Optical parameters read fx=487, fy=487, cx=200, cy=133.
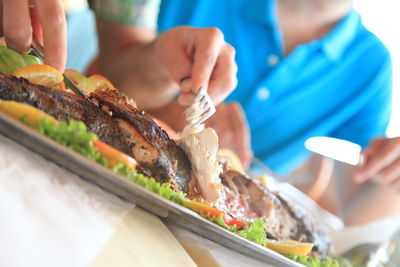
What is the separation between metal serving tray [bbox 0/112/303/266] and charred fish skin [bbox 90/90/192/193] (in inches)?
3.5

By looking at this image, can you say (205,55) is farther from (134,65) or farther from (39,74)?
(134,65)

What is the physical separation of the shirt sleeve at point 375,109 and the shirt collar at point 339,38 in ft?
0.94

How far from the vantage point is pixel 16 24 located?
106 cm

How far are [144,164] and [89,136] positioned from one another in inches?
7.1

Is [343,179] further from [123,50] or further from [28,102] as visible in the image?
[28,102]

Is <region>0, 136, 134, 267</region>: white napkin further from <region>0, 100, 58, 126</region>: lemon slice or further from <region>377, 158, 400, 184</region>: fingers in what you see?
<region>377, 158, 400, 184</region>: fingers

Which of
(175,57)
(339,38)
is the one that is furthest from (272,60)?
(175,57)

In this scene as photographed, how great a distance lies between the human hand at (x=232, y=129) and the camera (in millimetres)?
2344

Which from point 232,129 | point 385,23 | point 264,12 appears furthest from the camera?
point 385,23

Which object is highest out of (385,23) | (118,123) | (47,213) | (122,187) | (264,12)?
(385,23)

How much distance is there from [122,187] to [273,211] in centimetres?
64

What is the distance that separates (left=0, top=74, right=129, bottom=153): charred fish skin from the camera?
0.83 metres

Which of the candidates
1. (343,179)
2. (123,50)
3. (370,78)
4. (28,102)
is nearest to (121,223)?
(28,102)

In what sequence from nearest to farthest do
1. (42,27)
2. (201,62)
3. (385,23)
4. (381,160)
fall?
(42,27)
(201,62)
(381,160)
(385,23)
